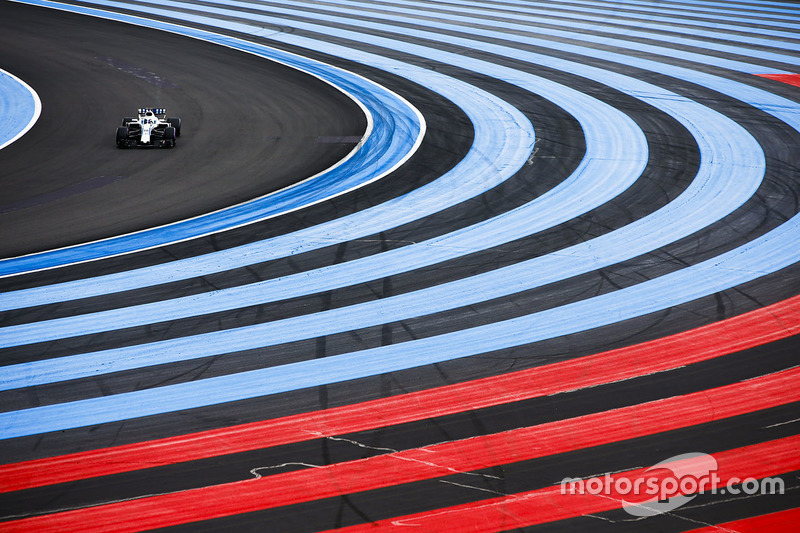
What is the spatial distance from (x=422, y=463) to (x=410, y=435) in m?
0.32

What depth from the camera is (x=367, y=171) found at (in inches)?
413

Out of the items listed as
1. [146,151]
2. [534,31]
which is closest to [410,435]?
A: [146,151]

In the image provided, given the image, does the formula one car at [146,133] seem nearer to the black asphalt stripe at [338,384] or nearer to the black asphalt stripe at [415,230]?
the black asphalt stripe at [415,230]

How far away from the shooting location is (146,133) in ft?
37.0

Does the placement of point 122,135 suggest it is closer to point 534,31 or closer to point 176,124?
point 176,124

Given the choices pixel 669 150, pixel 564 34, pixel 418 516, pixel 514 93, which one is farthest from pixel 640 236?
pixel 564 34

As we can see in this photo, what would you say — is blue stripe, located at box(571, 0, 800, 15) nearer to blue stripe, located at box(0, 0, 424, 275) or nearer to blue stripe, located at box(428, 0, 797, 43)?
blue stripe, located at box(428, 0, 797, 43)

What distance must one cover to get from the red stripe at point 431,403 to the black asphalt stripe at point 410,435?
8 cm

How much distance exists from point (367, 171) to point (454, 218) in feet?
6.38

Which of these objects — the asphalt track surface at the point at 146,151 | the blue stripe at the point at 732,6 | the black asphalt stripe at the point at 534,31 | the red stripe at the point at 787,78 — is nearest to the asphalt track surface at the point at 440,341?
the asphalt track surface at the point at 146,151

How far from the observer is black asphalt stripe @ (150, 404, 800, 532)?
15.3 ft

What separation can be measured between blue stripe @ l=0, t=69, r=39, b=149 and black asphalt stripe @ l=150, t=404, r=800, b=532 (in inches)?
351

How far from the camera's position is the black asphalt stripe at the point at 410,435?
4.92 meters

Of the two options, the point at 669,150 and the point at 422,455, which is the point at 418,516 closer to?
the point at 422,455
